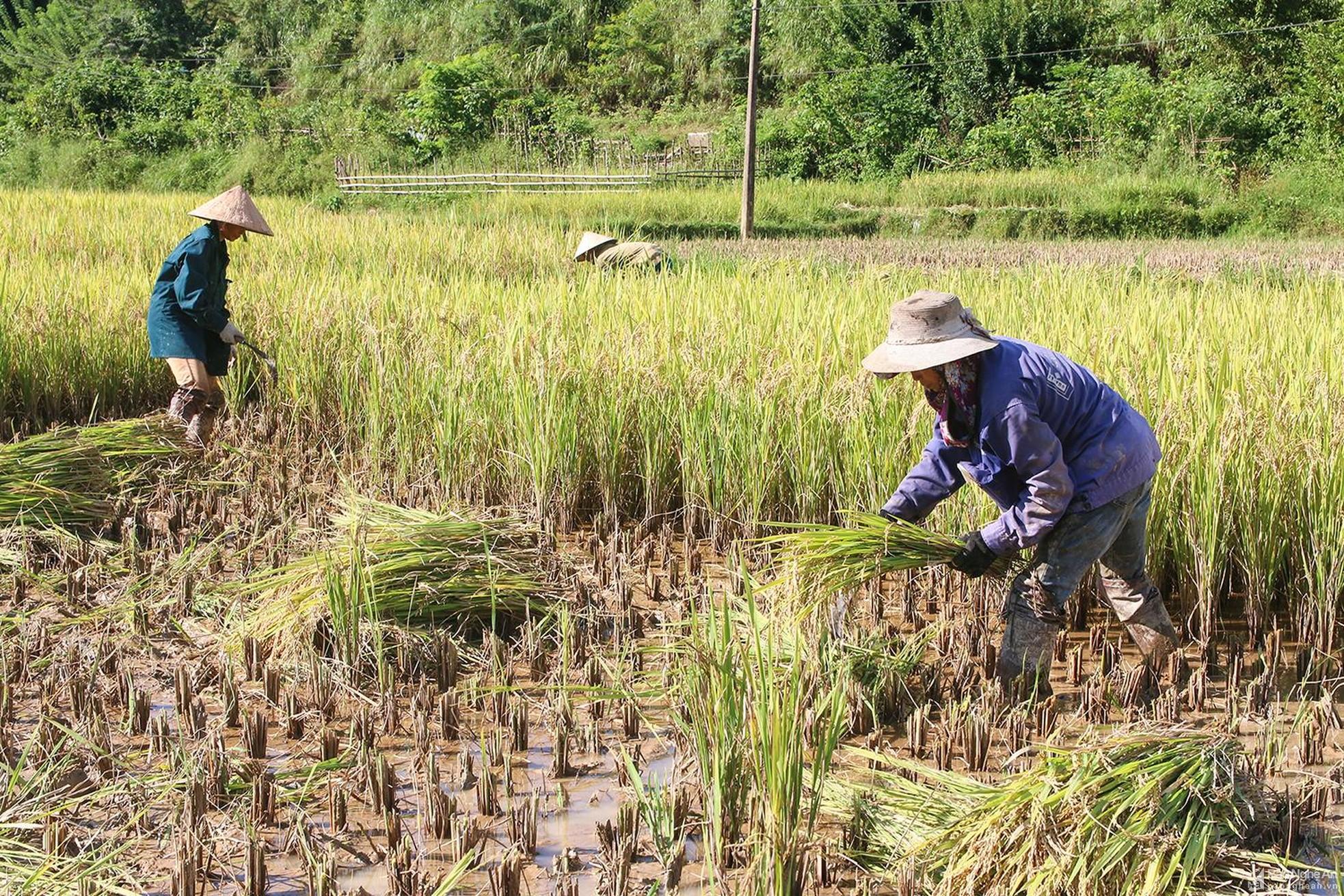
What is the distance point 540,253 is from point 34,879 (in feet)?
25.0

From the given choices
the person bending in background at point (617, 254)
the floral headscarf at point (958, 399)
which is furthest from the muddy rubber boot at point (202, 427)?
the floral headscarf at point (958, 399)

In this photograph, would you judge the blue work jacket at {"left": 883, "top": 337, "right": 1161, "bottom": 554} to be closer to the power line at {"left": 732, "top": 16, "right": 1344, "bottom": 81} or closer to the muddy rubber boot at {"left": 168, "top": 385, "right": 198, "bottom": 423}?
the muddy rubber boot at {"left": 168, "top": 385, "right": 198, "bottom": 423}

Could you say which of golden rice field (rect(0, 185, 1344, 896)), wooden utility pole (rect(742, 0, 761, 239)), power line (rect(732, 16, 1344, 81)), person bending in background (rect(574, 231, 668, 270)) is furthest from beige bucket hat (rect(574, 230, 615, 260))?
power line (rect(732, 16, 1344, 81))

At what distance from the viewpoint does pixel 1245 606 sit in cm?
326

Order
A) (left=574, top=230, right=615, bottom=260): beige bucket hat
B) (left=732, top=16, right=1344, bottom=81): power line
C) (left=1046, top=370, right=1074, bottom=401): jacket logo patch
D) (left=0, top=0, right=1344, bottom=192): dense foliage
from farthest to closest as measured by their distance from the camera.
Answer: (left=732, top=16, right=1344, bottom=81): power line → (left=0, top=0, right=1344, bottom=192): dense foliage → (left=574, top=230, right=615, bottom=260): beige bucket hat → (left=1046, top=370, right=1074, bottom=401): jacket logo patch

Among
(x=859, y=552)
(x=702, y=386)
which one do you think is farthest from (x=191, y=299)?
(x=859, y=552)

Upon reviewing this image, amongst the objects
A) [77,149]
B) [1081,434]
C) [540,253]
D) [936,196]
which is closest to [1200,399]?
[1081,434]

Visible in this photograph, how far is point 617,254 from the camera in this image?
7.57m

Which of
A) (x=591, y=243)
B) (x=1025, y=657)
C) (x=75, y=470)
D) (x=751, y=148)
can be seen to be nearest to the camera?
(x=1025, y=657)

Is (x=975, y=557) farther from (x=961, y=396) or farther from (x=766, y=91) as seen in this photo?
(x=766, y=91)

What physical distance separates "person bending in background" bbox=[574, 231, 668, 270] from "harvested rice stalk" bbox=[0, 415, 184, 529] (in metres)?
3.15

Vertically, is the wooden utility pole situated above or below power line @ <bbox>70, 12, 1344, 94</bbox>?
below

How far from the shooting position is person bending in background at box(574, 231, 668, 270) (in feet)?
24.0

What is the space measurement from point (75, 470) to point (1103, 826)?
3.53 m
